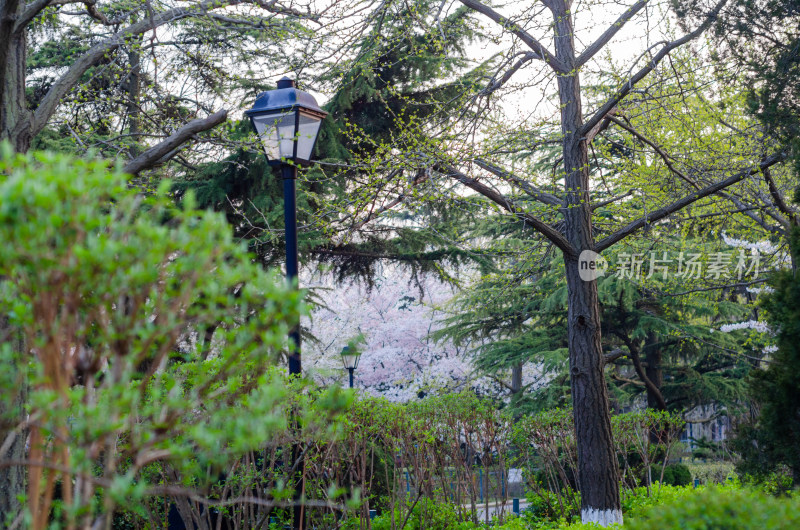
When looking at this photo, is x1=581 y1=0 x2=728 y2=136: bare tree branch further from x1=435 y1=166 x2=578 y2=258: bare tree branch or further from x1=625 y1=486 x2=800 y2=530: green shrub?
x1=625 y1=486 x2=800 y2=530: green shrub

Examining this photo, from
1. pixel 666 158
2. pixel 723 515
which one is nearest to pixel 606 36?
pixel 666 158

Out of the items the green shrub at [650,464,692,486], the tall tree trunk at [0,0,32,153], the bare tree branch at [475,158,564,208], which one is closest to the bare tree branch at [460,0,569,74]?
the bare tree branch at [475,158,564,208]

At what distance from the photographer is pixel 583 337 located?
7.61m

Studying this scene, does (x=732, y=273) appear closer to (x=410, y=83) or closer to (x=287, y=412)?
(x=410, y=83)

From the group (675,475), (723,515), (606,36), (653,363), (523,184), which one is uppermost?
(606,36)

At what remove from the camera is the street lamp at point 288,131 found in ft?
17.5

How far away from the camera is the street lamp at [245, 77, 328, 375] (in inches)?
210

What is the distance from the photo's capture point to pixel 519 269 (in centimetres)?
892

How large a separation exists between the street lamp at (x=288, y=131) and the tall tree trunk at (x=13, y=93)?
1.64 meters

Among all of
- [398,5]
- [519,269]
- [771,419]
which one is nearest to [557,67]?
[398,5]

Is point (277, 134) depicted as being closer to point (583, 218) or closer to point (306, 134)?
point (306, 134)

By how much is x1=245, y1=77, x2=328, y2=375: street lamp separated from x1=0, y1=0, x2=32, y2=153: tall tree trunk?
5.37 feet

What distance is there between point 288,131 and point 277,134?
10cm

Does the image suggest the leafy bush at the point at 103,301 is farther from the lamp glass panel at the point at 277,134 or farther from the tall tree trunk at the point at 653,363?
the tall tree trunk at the point at 653,363
